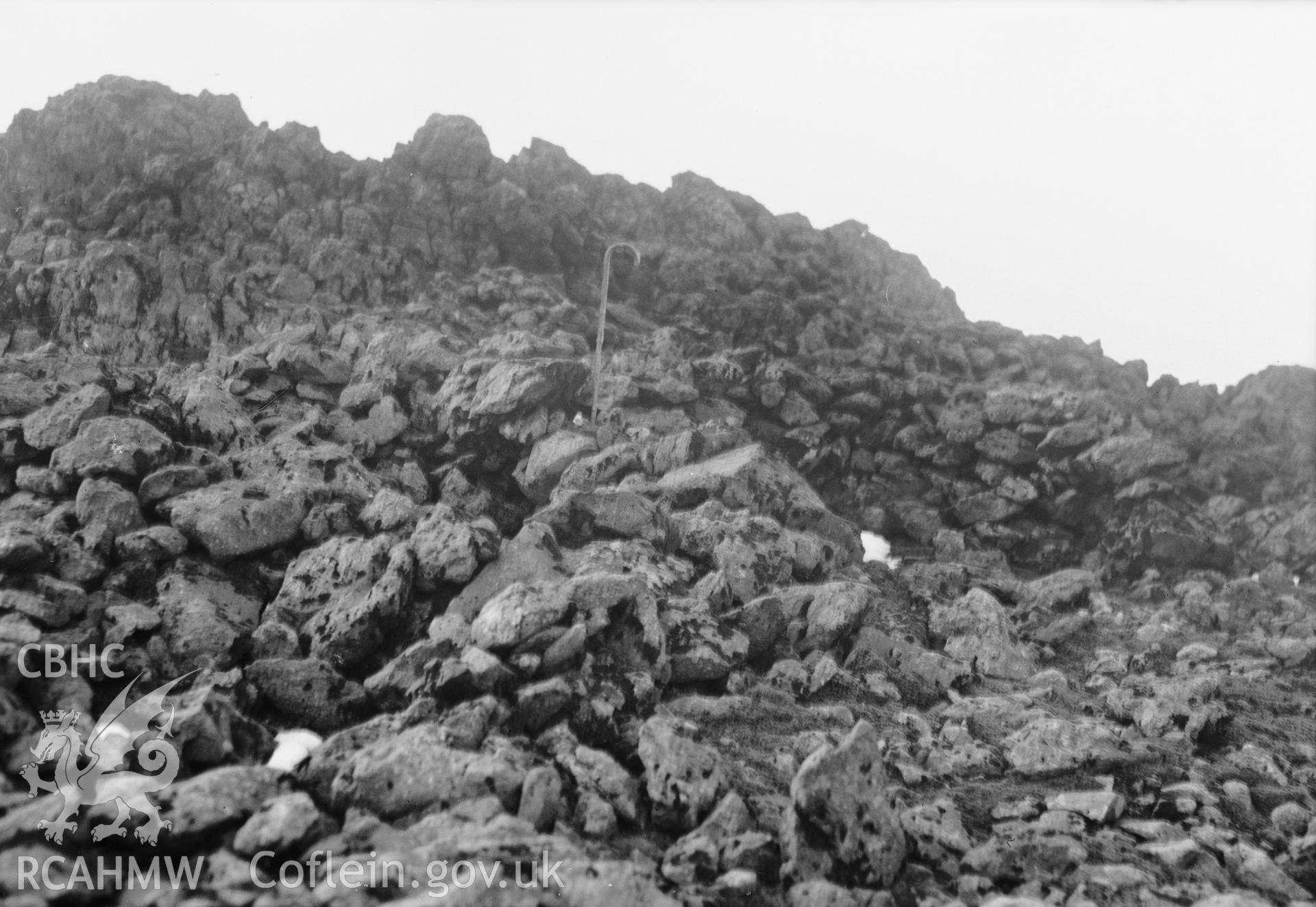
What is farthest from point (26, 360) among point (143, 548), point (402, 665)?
point (402, 665)

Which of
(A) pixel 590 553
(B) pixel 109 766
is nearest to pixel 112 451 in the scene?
(B) pixel 109 766

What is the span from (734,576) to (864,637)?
3100 millimetres

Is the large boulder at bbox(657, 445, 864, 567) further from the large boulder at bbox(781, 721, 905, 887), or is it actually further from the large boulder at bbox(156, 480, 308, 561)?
the large boulder at bbox(781, 721, 905, 887)

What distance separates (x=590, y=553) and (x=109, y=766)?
941 centimetres

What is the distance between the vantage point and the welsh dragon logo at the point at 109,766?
8.14 meters

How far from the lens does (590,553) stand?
16938 mm

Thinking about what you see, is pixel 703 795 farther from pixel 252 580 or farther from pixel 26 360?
pixel 26 360

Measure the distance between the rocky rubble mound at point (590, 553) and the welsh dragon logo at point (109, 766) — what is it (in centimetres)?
16

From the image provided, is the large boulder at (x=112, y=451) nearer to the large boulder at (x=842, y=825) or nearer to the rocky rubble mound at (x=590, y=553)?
the rocky rubble mound at (x=590, y=553)

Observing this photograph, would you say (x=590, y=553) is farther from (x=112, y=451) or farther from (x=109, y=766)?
(x=112, y=451)

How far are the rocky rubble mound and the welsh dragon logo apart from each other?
16cm

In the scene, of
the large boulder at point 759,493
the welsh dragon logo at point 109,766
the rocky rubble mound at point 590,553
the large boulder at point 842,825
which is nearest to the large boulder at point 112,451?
the rocky rubble mound at point 590,553

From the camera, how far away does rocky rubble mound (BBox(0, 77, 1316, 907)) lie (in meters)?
9.52

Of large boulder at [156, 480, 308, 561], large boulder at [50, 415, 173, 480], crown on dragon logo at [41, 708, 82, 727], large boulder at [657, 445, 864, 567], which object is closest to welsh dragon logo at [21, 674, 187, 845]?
crown on dragon logo at [41, 708, 82, 727]
